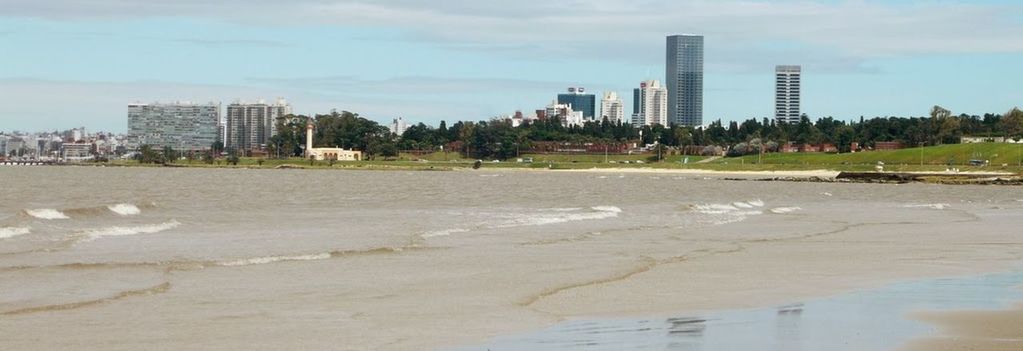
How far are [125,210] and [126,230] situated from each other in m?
11.3

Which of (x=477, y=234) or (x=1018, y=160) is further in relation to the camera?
(x=1018, y=160)

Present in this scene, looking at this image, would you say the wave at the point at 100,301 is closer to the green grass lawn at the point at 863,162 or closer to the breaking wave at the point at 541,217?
the breaking wave at the point at 541,217

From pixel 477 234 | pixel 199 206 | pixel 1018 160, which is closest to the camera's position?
pixel 477 234

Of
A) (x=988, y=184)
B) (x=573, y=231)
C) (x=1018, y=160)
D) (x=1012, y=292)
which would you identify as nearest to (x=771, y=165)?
(x=1018, y=160)

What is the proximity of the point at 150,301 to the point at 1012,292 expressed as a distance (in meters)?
11.4

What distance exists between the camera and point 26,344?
13.1 m

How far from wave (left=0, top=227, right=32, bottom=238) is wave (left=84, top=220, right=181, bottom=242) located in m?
1.30

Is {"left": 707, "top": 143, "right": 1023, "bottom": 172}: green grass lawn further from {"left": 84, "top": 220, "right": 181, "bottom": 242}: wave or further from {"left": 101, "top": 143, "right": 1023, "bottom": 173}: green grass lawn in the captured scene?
{"left": 84, "top": 220, "right": 181, "bottom": 242}: wave

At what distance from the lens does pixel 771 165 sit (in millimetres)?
165250

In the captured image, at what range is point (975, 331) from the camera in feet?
46.6

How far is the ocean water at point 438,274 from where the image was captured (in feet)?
46.8

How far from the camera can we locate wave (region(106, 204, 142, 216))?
1641 inches

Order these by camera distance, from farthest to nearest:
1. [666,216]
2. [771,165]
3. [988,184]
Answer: [771,165] < [988,184] < [666,216]

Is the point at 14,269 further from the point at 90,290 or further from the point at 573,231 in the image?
the point at 573,231
